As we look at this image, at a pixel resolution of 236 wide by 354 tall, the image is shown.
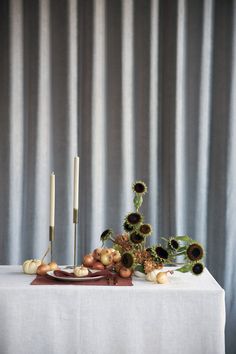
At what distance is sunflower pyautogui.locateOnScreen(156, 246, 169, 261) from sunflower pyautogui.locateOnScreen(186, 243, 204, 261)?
3.4 inches

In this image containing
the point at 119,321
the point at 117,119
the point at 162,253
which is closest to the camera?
the point at 119,321

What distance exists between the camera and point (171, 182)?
9.72 feet

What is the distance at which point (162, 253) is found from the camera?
203 cm

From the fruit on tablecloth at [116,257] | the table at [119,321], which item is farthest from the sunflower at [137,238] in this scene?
the table at [119,321]

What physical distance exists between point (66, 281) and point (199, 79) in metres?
1.49

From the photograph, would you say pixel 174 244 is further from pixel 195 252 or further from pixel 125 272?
pixel 125 272

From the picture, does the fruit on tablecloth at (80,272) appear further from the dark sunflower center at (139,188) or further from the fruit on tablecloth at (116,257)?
the dark sunflower center at (139,188)

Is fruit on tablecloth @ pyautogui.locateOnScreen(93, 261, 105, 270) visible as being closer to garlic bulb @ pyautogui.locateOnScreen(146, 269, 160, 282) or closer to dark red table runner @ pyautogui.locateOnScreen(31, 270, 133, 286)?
dark red table runner @ pyautogui.locateOnScreen(31, 270, 133, 286)

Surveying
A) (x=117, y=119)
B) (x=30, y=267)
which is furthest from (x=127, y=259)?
(x=117, y=119)

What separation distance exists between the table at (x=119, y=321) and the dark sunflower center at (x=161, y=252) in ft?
0.51

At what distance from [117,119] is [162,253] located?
118cm

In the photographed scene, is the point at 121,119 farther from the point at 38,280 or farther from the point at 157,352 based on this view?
the point at 157,352

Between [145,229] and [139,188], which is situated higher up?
[139,188]

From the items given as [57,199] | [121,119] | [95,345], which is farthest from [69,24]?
[95,345]
